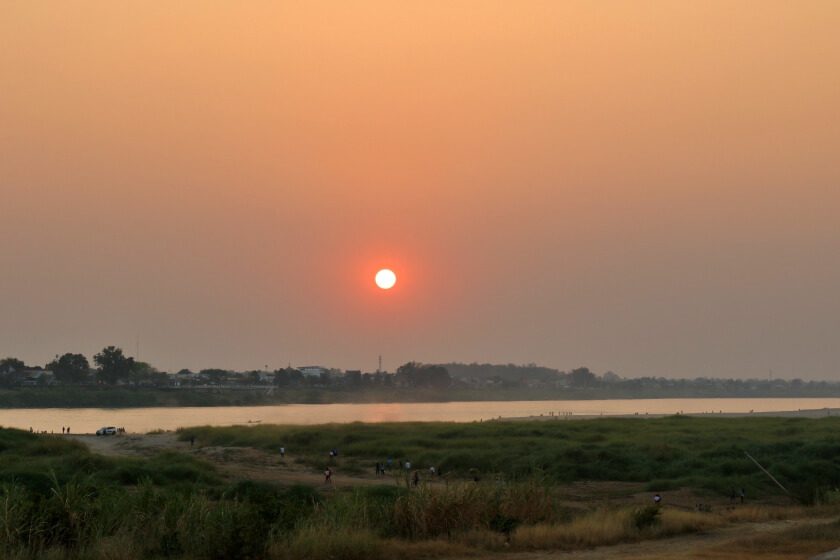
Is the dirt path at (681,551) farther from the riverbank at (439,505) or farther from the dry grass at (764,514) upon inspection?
the dry grass at (764,514)

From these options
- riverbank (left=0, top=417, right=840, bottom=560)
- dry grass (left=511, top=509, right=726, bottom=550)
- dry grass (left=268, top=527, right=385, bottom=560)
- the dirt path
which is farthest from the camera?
dry grass (left=511, top=509, right=726, bottom=550)

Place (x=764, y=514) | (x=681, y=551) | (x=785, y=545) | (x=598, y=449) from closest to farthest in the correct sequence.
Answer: (x=681, y=551) < (x=785, y=545) < (x=764, y=514) < (x=598, y=449)

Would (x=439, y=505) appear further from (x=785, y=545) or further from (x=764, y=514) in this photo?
(x=764, y=514)

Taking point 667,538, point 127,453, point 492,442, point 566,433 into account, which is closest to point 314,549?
point 667,538

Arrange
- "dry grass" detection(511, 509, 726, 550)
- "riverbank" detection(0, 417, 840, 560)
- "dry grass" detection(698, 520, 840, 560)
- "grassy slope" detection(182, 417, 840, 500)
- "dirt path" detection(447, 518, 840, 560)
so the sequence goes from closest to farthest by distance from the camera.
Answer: "riverbank" detection(0, 417, 840, 560) → "dirt path" detection(447, 518, 840, 560) → "dry grass" detection(698, 520, 840, 560) → "dry grass" detection(511, 509, 726, 550) → "grassy slope" detection(182, 417, 840, 500)

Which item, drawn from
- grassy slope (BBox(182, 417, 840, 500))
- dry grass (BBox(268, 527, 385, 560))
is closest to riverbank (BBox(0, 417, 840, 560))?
dry grass (BBox(268, 527, 385, 560))

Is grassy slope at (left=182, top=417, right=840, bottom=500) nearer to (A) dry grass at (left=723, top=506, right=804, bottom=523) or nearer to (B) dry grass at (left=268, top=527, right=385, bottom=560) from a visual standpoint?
(A) dry grass at (left=723, top=506, right=804, bottom=523)

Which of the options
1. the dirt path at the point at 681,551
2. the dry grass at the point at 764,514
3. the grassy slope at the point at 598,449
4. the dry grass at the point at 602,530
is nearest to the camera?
the dirt path at the point at 681,551

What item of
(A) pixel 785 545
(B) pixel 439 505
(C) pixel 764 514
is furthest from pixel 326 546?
(C) pixel 764 514

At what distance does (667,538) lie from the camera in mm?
22797

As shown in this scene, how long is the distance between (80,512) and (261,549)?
3722 millimetres

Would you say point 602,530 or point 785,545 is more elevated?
point 602,530

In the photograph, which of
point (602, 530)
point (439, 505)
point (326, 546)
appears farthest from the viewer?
point (602, 530)

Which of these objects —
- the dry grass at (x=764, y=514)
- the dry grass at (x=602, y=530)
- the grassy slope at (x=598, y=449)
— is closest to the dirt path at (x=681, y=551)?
the dry grass at (x=602, y=530)
